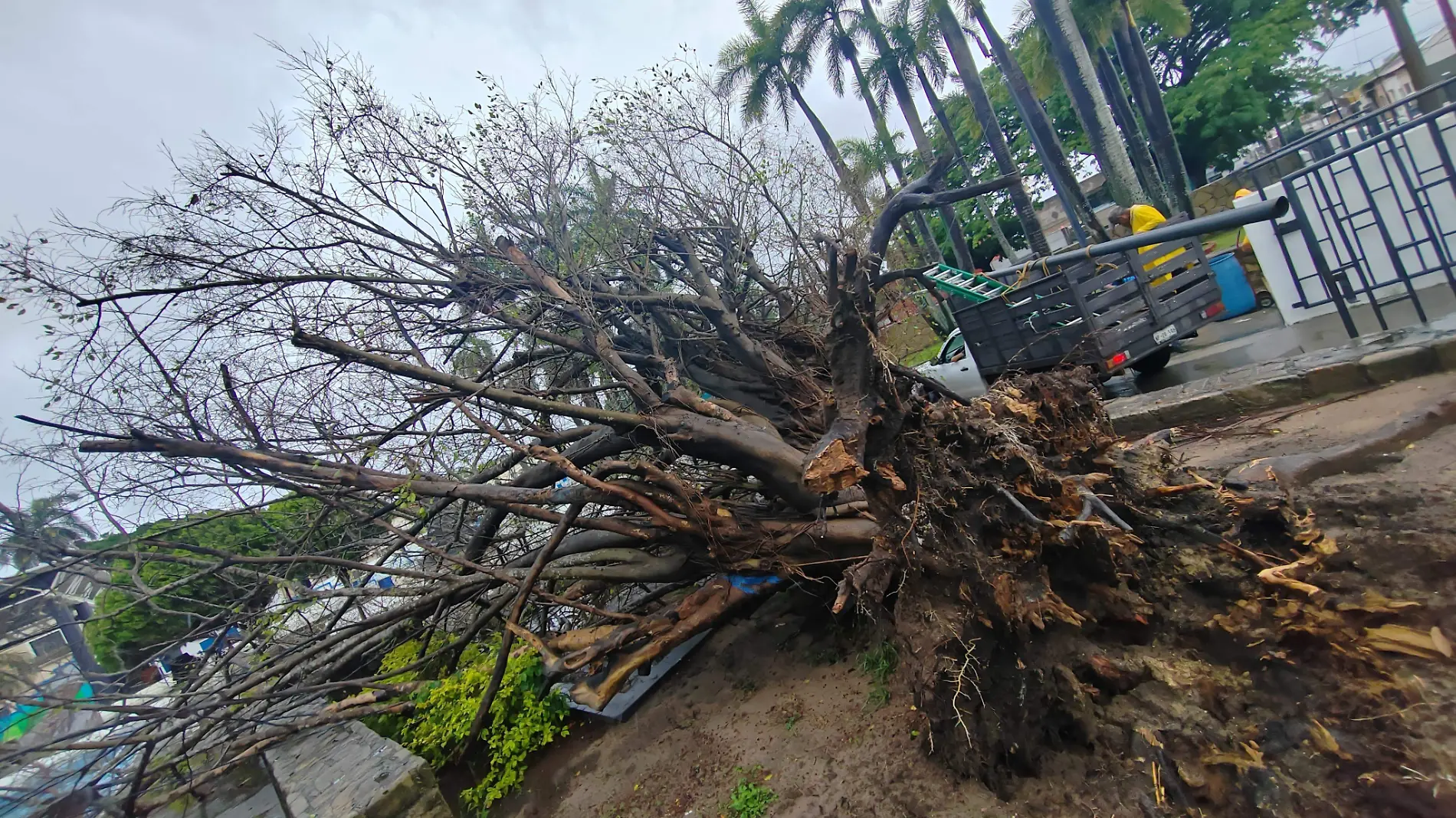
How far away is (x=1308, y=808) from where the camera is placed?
70.1 inches

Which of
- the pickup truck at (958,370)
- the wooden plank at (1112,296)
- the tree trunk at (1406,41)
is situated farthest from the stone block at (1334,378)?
the tree trunk at (1406,41)

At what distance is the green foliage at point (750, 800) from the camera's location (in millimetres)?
3057

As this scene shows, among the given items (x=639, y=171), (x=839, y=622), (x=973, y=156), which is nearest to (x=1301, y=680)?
(x=839, y=622)

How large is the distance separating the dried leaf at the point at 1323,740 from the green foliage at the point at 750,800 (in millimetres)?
2118

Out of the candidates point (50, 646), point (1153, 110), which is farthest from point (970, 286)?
point (1153, 110)

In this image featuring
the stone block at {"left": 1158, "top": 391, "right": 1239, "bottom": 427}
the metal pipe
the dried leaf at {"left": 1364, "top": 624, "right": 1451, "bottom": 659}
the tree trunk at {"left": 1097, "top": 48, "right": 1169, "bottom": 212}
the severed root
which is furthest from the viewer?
the tree trunk at {"left": 1097, "top": 48, "right": 1169, "bottom": 212}

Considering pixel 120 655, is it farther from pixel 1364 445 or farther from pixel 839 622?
pixel 1364 445

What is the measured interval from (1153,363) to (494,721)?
7717 millimetres

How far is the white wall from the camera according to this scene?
4.55 meters

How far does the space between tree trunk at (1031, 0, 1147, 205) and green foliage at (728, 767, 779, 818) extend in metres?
15.4

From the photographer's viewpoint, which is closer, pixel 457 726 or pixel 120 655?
pixel 457 726

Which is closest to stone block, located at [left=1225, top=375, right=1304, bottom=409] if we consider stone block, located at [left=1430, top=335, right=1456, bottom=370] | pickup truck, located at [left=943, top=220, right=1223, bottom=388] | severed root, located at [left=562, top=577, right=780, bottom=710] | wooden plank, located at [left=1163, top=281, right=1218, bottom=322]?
stone block, located at [left=1430, top=335, right=1456, bottom=370]

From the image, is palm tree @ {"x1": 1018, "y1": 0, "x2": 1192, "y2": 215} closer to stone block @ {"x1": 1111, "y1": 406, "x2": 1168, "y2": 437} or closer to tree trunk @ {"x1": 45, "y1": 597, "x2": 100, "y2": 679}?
stone block @ {"x1": 1111, "y1": 406, "x2": 1168, "y2": 437}

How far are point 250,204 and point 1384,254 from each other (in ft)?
29.3
